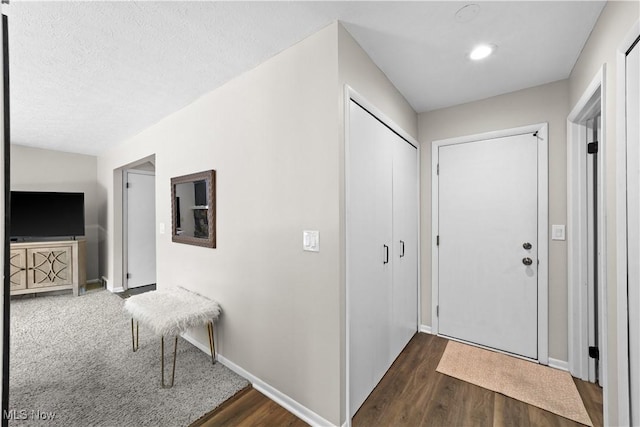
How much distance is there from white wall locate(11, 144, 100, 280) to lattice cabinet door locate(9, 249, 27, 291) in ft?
3.08

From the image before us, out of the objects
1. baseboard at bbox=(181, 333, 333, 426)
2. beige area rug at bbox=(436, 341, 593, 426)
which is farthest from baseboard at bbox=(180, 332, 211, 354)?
beige area rug at bbox=(436, 341, 593, 426)

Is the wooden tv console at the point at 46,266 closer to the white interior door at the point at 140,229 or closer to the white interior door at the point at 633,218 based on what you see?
the white interior door at the point at 140,229

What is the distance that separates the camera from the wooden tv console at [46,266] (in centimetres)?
379

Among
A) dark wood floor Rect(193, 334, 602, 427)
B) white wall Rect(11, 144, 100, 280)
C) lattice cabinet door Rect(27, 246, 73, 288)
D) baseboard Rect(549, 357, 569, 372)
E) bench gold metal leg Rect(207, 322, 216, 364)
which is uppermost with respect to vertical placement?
white wall Rect(11, 144, 100, 280)

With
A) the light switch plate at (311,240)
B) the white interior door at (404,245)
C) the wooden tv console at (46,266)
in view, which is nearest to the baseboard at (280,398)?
the white interior door at (404,245)

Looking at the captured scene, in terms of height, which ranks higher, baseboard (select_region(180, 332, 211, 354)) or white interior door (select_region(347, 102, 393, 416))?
white interior door (select_region(347, 102, 393, 416))

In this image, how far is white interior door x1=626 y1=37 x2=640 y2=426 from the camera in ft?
3.76

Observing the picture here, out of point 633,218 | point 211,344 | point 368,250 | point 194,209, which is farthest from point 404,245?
point 194,209

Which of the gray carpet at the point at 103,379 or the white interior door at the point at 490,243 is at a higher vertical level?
the white interior door at the point at 490,243

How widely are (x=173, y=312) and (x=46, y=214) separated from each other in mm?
3702

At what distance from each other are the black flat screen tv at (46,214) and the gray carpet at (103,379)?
153cm

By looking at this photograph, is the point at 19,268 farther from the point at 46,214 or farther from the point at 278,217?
the point at 278,217

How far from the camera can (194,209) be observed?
251 centimetres

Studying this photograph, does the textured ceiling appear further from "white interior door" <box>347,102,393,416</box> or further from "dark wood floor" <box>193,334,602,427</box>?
"dark wood floor" <box>193,334,602,427</box>
